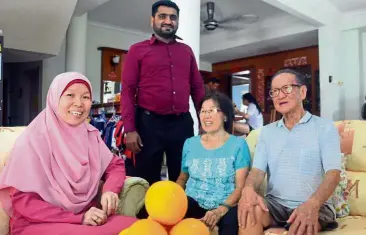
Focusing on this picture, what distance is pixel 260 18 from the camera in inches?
271

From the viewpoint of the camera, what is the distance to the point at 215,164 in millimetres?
1786

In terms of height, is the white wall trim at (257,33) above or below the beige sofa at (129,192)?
above

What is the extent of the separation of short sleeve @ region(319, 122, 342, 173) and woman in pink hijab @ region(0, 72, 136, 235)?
840 mm

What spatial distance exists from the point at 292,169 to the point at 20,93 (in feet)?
26.4

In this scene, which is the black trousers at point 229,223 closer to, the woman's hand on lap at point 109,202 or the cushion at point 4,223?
the woman's hand on lap at point 109,202

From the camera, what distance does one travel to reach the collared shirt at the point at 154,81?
83.1 inches

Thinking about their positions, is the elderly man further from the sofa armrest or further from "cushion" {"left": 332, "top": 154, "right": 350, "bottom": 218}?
the sofa armrest

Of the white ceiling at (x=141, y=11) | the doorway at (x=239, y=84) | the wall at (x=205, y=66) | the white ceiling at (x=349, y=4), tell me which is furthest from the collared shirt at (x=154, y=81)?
the wall at (x=205, y=66)

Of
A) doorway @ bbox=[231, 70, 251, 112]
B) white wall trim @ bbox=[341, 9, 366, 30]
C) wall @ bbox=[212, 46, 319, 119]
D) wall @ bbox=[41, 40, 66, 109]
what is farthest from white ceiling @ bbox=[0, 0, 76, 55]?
doorway @ bbox=[231, 70, 251, 112]

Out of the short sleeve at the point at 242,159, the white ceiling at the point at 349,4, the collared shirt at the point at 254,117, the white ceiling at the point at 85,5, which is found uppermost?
the white ceiling at the point at 349,4

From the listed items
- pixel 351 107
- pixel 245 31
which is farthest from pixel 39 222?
pixel 245 31

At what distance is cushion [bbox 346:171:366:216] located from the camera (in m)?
1.86

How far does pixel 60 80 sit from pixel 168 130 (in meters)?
0.79

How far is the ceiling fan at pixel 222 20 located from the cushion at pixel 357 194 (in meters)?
4.54
